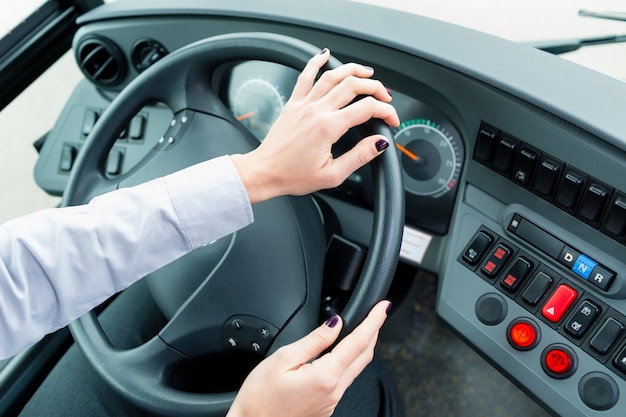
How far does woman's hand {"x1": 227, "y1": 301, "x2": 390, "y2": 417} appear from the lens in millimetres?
526

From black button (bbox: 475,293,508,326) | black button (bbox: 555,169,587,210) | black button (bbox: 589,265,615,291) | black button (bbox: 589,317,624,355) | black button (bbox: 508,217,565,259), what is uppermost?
black button (bbox: 555,169,587,210)

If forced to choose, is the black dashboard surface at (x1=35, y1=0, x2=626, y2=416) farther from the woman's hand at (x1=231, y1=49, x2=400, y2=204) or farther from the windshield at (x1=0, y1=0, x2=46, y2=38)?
Result: the windshield at (x1=0, y1=0, x2=46, y2=38)

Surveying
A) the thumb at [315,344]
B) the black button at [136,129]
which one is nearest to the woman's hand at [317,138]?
the thumb at [315,344]

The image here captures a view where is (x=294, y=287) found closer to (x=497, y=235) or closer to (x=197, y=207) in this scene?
(x=197, y=207)

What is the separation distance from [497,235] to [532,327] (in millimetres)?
125

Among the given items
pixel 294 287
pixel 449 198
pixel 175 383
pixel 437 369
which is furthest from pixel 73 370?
pixel 437 369

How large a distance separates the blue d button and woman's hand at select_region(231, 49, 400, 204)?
28 centimetres

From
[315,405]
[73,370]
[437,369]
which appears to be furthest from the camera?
[437,369]

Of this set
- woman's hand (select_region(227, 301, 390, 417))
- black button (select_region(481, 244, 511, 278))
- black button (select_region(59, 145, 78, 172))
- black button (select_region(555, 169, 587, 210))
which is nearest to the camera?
woman's hand (select_region(227, 301, 390, 417))

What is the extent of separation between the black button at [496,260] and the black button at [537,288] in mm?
47

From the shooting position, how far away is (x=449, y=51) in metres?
0.72

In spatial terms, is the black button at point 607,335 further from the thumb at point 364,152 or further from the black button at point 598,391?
the thumb at point 364,152

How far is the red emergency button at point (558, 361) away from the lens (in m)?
0.67

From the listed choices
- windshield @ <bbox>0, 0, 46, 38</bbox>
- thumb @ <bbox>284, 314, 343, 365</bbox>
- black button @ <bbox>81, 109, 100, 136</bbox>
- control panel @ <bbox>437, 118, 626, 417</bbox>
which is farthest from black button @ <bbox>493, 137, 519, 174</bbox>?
windshield @ <bbox>0, 0, 46, 38</bbox>
